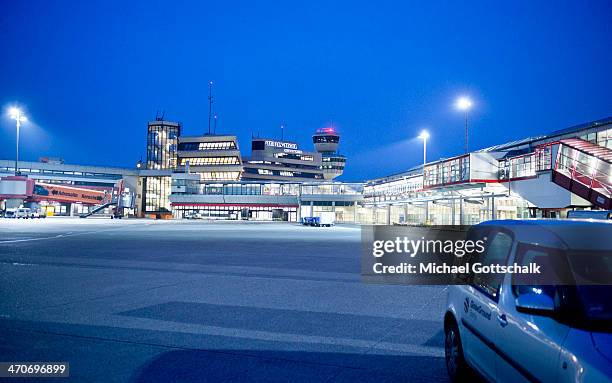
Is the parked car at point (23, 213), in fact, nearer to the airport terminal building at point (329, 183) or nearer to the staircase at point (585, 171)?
the airport terminal building at point (329, 183)

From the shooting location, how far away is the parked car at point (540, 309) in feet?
9.39

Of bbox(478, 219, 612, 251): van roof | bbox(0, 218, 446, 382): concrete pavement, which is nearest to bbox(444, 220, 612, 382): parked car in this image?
bbox(478, 219, 612, 251): van roof

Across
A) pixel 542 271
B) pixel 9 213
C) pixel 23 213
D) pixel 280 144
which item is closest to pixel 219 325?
pixel 542 271

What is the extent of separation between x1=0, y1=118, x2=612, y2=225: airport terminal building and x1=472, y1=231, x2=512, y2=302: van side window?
17833 mm

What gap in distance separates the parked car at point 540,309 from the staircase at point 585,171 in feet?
59.6

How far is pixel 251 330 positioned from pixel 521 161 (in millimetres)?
27122

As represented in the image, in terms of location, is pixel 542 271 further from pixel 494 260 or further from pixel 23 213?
pixel 23 213

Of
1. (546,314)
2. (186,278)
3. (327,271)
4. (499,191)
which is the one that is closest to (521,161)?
(499,191)

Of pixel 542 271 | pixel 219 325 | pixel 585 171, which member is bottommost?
pixel 219 325

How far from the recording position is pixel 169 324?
7.05 meters

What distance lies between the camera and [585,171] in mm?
22969

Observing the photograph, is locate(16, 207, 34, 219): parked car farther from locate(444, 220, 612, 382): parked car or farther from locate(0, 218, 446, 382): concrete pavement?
locate(444, 220, 612, 382): parked car

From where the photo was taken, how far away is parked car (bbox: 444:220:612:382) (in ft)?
9.39

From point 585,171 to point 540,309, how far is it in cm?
2358
